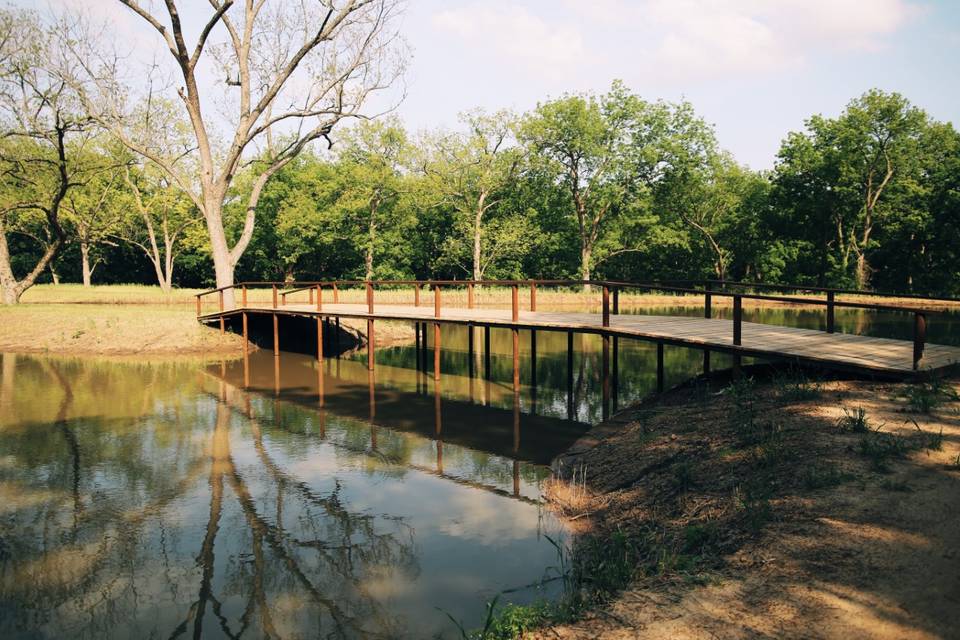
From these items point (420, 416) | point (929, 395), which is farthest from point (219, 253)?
point (929, 395)

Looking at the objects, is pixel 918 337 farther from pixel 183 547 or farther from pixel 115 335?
pixel 115 335

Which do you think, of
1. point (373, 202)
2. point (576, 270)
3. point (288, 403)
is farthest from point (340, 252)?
point (288, 403)

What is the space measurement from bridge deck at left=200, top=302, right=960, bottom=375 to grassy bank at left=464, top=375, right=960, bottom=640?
26.2 inches

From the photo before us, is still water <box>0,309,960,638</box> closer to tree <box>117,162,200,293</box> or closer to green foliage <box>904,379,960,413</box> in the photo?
green foliage <box>904,379,960,413</box>

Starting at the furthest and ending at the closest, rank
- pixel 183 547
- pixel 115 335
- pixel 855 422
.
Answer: pixel 115 335 < pixel 855 422 < pixel 183 547

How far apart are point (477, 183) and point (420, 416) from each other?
39787mm

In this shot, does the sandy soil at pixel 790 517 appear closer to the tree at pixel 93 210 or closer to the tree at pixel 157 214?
the tree at pixel 157 214

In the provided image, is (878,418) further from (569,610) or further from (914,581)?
(569,610)

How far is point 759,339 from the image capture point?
44.3 feet

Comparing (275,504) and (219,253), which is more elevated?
(219,253)

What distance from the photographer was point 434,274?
2525 inches

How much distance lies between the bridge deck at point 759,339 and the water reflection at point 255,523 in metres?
3.16

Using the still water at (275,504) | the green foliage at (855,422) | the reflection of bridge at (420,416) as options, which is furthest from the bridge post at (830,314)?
the reflection of bridge at (420,416)

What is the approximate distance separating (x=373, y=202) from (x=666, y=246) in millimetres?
26312
